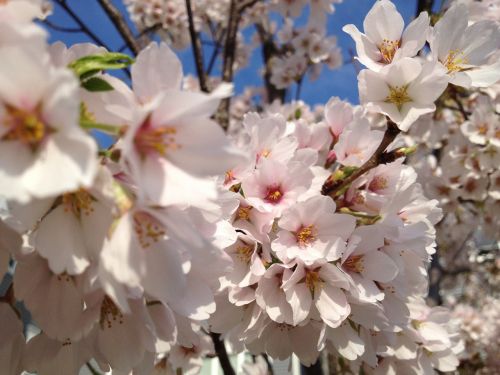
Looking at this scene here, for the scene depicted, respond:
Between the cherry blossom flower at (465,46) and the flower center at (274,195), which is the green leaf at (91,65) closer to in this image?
the flower center at (274,195)

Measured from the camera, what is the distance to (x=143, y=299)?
0.77m

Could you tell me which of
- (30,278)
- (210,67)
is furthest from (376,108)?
(210,67)

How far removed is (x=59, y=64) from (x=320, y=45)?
418 centimetres

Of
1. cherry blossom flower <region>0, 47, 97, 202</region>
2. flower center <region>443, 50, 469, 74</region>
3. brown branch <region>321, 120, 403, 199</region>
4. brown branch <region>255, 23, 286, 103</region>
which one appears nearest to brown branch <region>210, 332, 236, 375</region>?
brown branch <region>321, 120, 403, 199</region>

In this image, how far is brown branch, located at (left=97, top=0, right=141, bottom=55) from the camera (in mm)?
2816

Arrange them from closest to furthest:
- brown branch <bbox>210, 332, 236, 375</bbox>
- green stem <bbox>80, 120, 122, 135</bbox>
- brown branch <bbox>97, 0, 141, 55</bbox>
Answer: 1. green stem <bbox>80, 120, 122, 135</bbox>
2. brown branch <bbox>210, 332, 236, 375</bbox>
3. brown branch <bbox>97, 0, 141, 55</bbox>

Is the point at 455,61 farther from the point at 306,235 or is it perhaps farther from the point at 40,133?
the point at 40,133

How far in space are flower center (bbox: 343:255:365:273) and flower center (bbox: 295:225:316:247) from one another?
11 cm

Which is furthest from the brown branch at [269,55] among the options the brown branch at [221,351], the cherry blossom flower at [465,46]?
the cherry blossom flower at [465,46]

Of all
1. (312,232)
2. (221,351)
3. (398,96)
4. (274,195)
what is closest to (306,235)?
(312,232)

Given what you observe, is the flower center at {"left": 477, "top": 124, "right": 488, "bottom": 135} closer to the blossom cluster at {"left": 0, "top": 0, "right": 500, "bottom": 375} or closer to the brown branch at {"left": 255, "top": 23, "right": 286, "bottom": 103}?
Result: the blossom cluster at {"left": 0, "top": 0, "right": 500, "bottom": 375}

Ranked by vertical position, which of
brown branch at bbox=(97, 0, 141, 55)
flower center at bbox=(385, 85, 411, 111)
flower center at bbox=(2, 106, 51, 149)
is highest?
flower center at bbox=(2, 106, 51, 149)

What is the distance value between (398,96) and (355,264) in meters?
0.42

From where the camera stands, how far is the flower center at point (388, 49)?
45.8 inches
